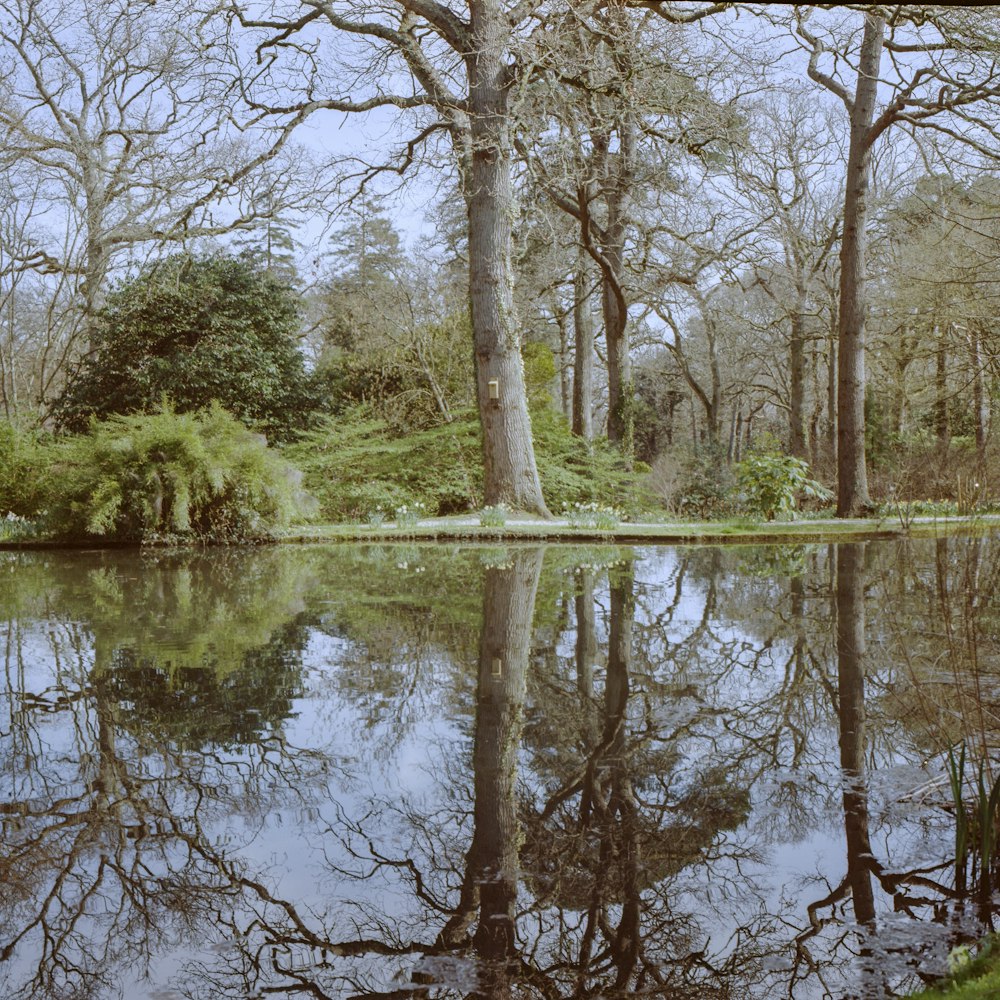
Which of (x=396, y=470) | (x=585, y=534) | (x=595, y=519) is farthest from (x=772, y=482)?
(x=396, y=470)

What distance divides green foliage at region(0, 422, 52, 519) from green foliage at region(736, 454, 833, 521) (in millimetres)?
10995

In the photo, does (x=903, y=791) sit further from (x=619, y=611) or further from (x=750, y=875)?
(x=619, y=611)

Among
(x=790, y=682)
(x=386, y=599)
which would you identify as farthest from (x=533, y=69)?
(x=790, y=682)

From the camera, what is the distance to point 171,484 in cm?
1327

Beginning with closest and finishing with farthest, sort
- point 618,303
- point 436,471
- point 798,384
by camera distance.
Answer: point 436,471
point 618,303
point 798,384

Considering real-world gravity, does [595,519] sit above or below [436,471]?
below

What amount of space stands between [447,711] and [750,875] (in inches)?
81.6

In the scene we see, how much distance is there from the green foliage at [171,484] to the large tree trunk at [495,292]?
323cm

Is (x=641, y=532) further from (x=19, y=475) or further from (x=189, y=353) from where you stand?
(x=189, y=353)

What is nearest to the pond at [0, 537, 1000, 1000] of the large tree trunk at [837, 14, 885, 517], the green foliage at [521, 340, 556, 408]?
the large tree trunk at [837, 14, 885, 517]

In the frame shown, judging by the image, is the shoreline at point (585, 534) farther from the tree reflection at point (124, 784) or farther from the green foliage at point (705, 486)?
the tree reflection at point (124, 784)

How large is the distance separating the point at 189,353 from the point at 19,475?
586 centimetres

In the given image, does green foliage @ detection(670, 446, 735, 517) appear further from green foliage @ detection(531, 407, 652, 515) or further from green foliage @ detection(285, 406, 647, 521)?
green foliage @ detection(285, 406, 647, 521)

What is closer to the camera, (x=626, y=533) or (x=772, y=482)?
(x=626, y=533)
